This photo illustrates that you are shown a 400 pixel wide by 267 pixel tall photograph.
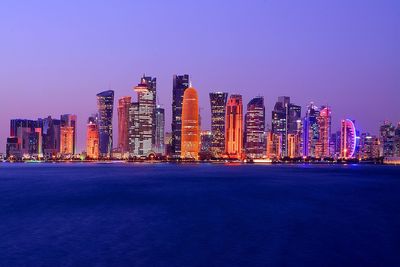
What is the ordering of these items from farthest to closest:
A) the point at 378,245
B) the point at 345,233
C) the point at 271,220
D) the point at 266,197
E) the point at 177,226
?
the point at 266,197, the point at 271,220, the point at 177,226, the point at 345,233, the point at 378,245

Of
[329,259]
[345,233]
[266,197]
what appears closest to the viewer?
[329,259]

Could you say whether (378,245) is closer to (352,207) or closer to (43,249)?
(43,249)

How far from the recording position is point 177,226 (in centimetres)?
4847

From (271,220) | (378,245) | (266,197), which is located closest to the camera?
(378,245)

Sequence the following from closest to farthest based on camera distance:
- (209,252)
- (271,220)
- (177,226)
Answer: (209,252), (177,226), (271,220)

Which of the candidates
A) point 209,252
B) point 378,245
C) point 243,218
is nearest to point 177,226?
point 243,218

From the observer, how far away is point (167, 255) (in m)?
34.8

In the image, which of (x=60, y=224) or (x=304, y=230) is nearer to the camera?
(x=304, y=230)

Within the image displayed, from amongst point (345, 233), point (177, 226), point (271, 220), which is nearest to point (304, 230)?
point (345, 233)

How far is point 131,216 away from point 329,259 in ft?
88.5

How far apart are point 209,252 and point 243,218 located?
1842 cm

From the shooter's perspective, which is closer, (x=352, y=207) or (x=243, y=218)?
(x=243, y=218)

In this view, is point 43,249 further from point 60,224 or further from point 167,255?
point 60,224

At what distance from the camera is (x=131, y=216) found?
55.7 m
